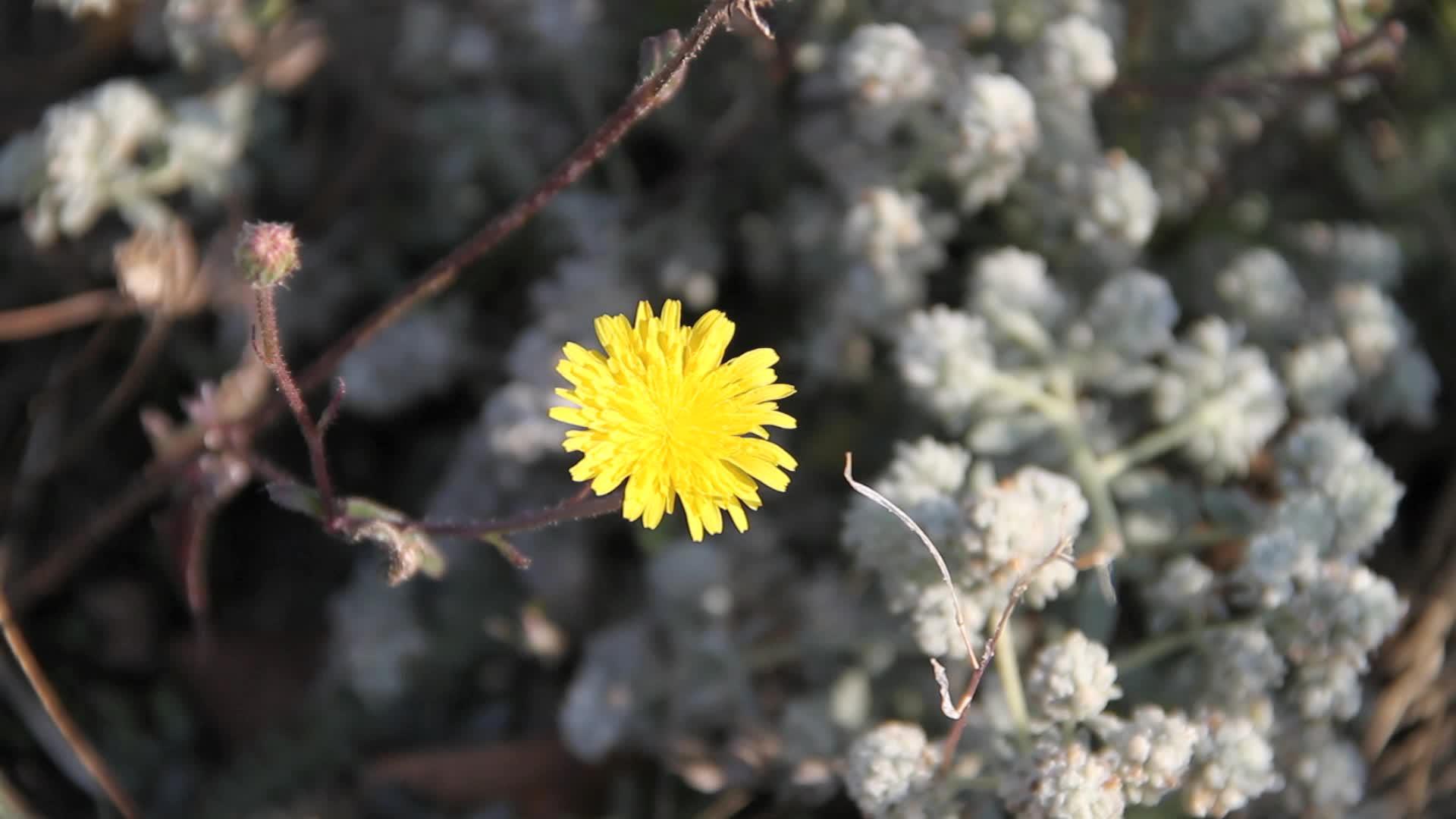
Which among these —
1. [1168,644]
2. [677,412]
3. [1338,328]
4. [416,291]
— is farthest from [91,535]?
[1338,328]

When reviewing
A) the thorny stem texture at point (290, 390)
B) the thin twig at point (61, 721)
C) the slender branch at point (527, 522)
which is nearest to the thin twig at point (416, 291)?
the thin twig at point (61, 721)

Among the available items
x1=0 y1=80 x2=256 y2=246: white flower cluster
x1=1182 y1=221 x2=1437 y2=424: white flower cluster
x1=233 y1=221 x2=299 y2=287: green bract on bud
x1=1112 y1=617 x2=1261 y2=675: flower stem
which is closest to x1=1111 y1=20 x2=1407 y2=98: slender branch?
x1=1182 y1=221 x2=1437 y2=424: white flower cluster

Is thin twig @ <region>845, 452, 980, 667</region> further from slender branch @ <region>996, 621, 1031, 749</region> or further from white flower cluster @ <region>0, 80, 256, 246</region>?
white flower cluster @ <region>0, 80, 256, 246</region>

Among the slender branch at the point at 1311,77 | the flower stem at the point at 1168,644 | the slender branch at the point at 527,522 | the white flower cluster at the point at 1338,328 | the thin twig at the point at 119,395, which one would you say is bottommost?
the flower stem at the point at 1168,644

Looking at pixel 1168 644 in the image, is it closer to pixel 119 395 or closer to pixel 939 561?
pixel 939 561

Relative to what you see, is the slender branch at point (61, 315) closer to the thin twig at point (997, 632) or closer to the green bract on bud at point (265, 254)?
the green bract on bud at point (265, 254)
